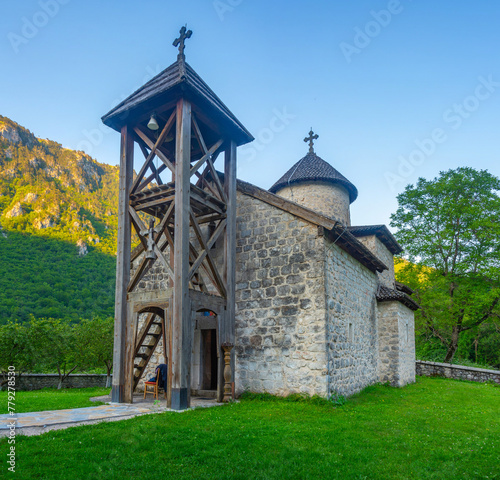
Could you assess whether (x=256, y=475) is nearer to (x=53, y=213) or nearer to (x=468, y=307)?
(x=468, y=307)

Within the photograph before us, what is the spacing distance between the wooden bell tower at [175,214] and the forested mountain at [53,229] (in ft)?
57.6

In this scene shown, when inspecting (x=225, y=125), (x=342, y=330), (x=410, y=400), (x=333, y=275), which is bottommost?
(x=410, y=400)

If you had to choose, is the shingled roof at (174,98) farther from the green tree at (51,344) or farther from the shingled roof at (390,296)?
the green tree at (51,344)

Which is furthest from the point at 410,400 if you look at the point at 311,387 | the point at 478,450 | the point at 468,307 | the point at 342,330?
the point at 468,307

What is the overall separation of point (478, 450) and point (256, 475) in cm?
341

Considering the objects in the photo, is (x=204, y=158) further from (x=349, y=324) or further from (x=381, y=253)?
(x=381, y=253)

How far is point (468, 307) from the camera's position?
2109 centimetres

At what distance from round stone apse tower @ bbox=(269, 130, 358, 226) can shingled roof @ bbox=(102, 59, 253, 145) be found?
245 inches

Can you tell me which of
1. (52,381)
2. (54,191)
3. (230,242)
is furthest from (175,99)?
(54,191)

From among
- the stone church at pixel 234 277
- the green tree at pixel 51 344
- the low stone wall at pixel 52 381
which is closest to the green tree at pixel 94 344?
the green tree at pixel 51 344

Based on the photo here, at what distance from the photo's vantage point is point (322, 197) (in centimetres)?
1625

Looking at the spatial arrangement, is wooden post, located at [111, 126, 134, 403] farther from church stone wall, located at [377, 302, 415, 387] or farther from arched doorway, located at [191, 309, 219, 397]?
church stone wall, located at [377, 302, 415, 387]

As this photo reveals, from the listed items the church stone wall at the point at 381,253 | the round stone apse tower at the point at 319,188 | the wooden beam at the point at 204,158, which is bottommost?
the church stone wall at the point at 381,253

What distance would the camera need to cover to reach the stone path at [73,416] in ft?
18.5
